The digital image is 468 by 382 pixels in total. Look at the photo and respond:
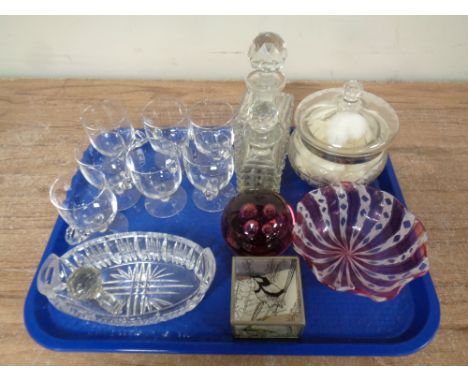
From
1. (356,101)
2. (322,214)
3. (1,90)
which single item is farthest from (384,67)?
(1,90)

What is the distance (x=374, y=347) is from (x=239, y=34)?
0.66m

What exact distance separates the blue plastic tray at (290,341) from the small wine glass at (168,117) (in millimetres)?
287

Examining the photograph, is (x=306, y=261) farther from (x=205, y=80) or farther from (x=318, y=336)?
(x=205, y=80)

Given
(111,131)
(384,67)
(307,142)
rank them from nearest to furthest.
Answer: (307,142)
(111,131)
(384,67)

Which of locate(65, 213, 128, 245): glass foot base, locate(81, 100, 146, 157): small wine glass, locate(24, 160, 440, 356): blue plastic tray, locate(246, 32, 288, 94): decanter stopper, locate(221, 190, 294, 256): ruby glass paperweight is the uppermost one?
locate(246, 32, 288, 94): decanter stopper

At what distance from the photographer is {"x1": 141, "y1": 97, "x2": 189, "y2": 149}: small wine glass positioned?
735 millimetres

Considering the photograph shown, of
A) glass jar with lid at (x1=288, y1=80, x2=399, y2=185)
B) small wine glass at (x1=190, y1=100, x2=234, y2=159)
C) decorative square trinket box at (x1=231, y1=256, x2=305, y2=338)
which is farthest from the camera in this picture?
small wine glass at (x1=190, y1=100, x2=234, y2=159)

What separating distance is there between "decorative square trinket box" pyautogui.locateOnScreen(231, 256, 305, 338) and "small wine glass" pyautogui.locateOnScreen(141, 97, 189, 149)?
1.00ft

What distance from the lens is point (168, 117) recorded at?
746mm

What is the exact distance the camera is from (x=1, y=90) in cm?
93

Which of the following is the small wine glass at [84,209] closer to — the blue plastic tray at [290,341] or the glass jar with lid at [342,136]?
the blue plastic tray at [290,341]

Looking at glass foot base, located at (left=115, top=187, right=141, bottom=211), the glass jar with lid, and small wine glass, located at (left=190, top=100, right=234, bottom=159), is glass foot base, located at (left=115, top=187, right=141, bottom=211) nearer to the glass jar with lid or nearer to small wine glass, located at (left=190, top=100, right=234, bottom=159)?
small wine glass, located at (left=190, top=100, right=234, bottom=159)

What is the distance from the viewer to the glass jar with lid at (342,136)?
605 millimetres

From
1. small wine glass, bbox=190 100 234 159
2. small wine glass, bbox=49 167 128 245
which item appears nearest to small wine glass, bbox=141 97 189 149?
small wine glass, bbox=190 100 234 159
